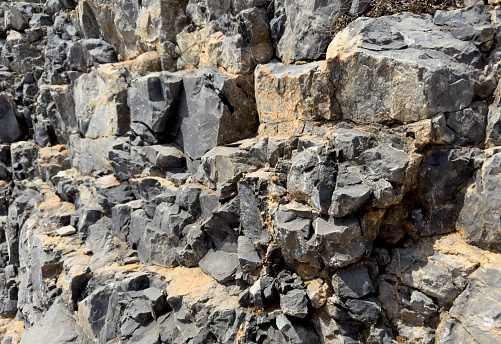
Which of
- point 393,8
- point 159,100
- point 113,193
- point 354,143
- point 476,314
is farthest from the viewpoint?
point 113,193

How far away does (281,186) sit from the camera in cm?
802

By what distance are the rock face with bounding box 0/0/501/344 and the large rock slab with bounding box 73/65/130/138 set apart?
105mm

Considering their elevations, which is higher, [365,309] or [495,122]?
[495,122]

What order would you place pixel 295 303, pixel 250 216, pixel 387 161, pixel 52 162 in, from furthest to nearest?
pixel 52 162 → pixel 250 216 → pixel 295 303 → pixel 387 161

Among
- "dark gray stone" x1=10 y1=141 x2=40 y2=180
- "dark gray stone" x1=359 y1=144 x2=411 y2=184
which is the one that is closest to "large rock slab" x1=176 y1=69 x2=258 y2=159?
"dark gray stone" x1=359 y1=144 x2=411 y2=184

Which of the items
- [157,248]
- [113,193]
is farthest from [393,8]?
[113,193]

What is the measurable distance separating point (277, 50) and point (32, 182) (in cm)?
1621

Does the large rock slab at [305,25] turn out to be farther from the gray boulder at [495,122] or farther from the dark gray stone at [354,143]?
the gray boulder at [495,122]

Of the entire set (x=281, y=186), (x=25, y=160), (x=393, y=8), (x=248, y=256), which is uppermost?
(x=393, y=8)

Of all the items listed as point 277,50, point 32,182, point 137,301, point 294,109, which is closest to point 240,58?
point 277,50

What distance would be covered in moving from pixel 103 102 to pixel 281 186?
9.73 m

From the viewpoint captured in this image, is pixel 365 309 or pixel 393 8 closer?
pixel 365 309

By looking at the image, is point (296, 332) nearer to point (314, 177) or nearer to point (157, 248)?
point (314, 177)

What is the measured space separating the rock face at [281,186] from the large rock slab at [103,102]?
0.10 meters
